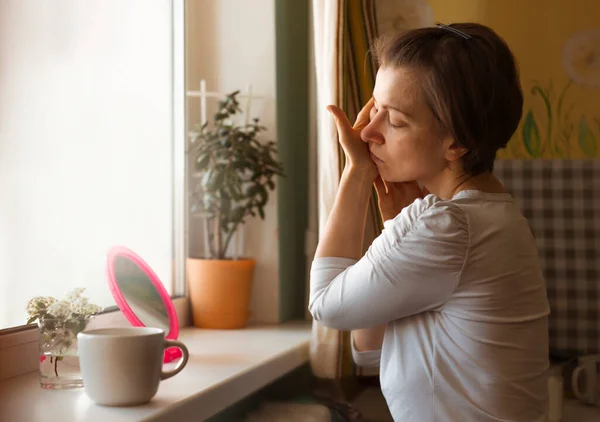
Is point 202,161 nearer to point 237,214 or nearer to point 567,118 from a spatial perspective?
point 237,214

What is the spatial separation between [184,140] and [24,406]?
0.95 meters

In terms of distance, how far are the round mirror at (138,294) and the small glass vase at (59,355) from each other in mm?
193

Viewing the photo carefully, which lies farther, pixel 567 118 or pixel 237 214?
pixel 567 118

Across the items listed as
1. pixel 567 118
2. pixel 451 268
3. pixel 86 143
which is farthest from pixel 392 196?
pixel 567 118

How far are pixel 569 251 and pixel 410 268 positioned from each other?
1.39 m

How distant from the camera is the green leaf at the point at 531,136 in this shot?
6.90ft

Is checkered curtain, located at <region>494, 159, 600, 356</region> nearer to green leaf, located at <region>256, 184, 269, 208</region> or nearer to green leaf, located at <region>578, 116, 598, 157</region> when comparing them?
green leaf, located at <region>578, 116, 598, 157</region>

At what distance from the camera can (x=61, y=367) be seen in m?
1.12

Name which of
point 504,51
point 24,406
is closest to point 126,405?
point 24,406

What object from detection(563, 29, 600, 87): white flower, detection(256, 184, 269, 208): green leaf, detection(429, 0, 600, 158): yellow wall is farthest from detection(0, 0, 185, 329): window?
detection(563, 29, 600, 87): white flower

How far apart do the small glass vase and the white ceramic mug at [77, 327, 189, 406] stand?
11 centimetres

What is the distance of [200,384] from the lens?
119 cm

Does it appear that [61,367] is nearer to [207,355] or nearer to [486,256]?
[207,355]

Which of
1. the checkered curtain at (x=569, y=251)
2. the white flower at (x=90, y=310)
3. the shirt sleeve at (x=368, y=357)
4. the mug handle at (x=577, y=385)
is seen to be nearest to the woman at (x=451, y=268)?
the shirt sleeve at (x=368, y=357)
